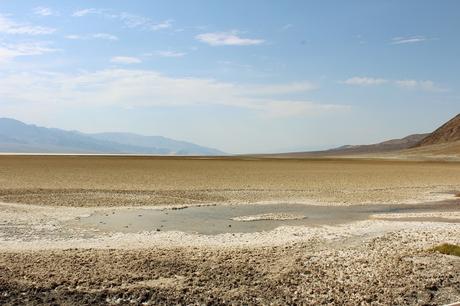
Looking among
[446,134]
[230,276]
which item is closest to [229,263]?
[230,276]

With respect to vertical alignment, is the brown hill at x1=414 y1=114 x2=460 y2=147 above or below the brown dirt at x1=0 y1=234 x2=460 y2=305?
above

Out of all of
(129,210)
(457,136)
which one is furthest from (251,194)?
(457,136)

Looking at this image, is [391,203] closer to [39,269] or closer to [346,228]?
[346,228]

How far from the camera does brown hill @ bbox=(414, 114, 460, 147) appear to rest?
16002cm

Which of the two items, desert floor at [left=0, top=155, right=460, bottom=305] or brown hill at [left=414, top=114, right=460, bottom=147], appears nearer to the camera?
desert floor at [left=0, top=155, right=460, bottom=305]

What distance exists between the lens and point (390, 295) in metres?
8.99

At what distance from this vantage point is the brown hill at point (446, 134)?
16002 centimetres

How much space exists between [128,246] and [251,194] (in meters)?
15.1

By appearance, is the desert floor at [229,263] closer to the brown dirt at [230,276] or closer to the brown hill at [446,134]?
the brown dirt at [230,276]

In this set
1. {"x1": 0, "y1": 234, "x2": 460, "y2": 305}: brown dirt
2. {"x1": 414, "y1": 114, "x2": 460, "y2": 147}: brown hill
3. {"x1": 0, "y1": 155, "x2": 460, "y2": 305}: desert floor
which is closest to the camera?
{"x1": 0, "y1": 234, "x2": 460, "y2": 305}: brown dirt

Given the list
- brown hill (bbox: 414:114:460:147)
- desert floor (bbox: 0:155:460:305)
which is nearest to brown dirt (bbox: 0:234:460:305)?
desert floor (bbox: 0:155:460:305)

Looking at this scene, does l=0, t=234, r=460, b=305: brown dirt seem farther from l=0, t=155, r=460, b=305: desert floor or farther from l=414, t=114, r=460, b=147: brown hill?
l=414, t=114, r=460, b=147: brown hill

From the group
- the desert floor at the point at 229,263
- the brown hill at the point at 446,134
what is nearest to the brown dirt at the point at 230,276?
the desert floor at the point at 229,263

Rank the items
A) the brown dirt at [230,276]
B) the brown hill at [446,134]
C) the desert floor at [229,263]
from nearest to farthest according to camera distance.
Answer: the brown dirt at [230,276] < the desert floor at [229,263] < the brown hill at [446,134]
